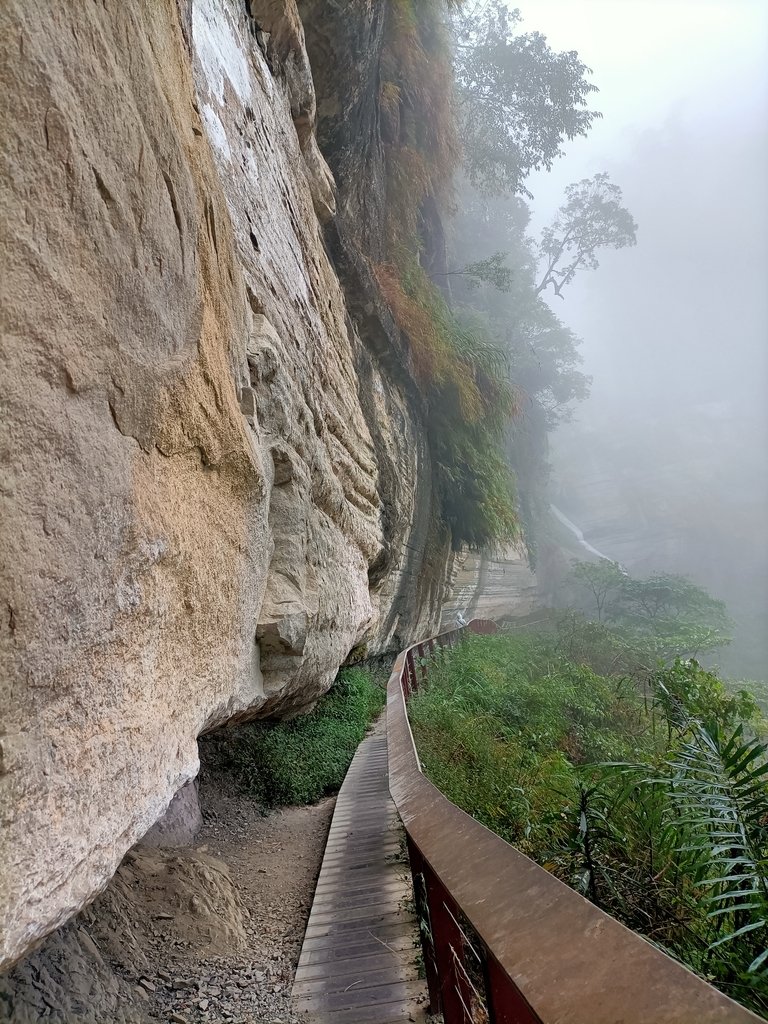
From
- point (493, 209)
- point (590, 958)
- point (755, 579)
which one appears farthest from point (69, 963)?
point (755, 579)

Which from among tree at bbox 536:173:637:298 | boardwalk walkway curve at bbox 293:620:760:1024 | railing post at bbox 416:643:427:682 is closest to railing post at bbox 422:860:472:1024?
boardwalk walkway curve at bbox 293:620:760:1024

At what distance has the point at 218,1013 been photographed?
2834mm

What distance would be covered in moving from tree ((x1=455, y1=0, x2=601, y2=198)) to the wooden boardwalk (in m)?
21.5

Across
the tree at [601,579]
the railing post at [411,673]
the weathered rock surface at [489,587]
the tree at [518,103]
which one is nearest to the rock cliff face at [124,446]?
the railing post at [411,673]

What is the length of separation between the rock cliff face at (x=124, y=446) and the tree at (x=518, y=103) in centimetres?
1963

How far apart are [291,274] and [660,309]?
125 meters

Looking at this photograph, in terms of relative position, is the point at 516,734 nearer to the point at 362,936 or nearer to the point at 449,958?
the point at 362,936

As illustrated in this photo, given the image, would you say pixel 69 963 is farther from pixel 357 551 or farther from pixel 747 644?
pixel 747 644

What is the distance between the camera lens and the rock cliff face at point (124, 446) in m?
1.45

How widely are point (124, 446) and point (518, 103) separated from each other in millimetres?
24767

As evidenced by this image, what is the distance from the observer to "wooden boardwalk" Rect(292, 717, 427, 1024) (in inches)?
111

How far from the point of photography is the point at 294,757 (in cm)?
693

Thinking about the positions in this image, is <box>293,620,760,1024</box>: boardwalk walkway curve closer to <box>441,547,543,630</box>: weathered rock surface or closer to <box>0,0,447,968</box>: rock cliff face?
<box>0,0,447,968</box>: rock cliff face

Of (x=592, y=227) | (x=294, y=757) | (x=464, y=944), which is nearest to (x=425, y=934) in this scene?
(x=464, y=944)
